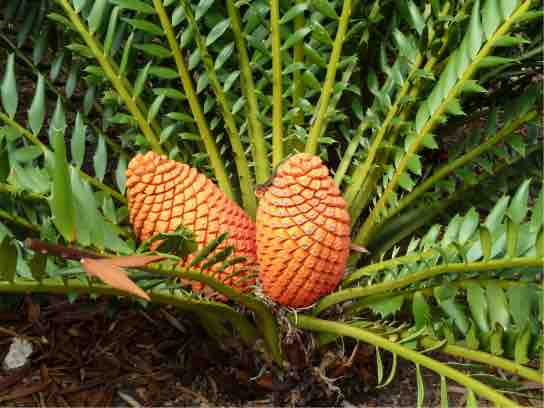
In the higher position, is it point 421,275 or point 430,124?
point 430,124

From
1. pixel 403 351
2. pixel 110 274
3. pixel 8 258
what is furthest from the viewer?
pixel 403 351

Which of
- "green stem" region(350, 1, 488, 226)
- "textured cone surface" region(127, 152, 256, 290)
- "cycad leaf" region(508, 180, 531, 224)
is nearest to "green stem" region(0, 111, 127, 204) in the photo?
"textured cone surface" region(127, 152, 256, 290)

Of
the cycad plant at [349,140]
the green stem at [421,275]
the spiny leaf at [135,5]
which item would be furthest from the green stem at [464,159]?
the spiny leaf at [135,5]

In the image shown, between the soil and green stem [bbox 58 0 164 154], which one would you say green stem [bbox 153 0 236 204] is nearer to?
green stem [bbox 58 0 164 154]

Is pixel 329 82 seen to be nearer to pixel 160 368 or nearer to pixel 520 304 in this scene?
pixel 520 304

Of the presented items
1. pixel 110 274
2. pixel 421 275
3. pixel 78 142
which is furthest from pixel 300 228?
pixel 110 274

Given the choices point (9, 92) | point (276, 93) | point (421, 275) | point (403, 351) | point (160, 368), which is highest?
point (276, 93)

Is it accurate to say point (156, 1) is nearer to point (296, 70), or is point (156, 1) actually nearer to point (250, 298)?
point (296, 70)
